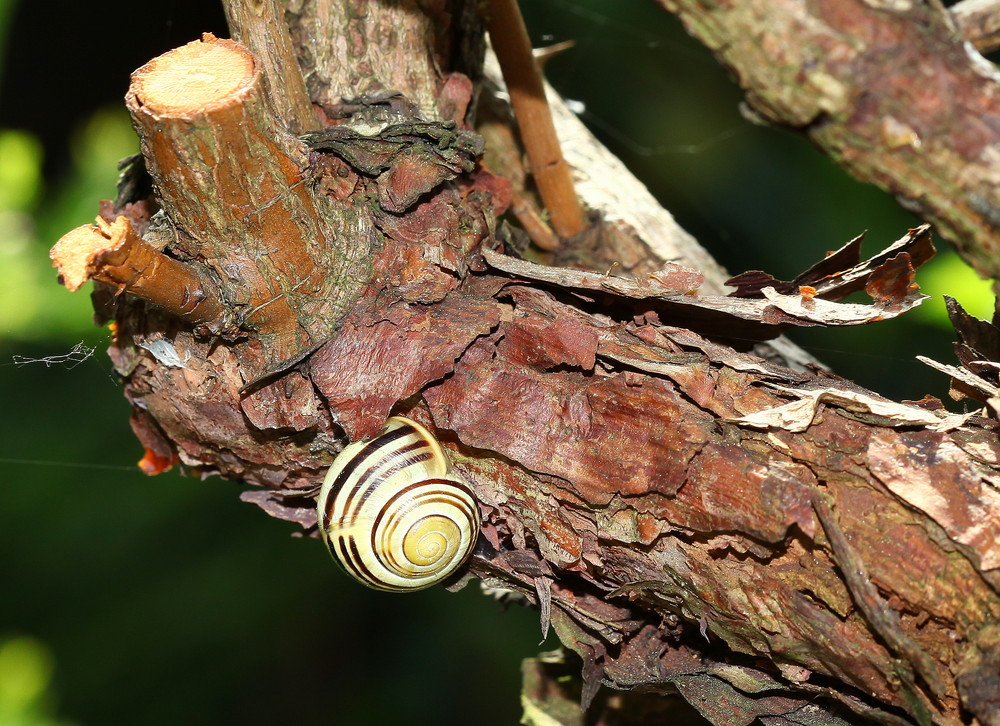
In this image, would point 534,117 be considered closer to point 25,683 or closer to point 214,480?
point 214,480

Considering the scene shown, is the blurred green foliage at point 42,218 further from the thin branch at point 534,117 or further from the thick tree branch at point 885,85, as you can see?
the thick tree branch at point 885,85

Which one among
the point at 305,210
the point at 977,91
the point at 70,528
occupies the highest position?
the point at 305,210

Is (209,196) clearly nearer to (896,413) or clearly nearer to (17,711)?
(896,413)

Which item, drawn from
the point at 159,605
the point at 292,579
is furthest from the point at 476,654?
the point at 159,605

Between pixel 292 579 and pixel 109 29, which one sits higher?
pixel 109 29

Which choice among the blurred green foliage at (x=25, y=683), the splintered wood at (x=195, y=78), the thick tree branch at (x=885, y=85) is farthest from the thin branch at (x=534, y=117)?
the blurred green foliage at (x=25, y=683)

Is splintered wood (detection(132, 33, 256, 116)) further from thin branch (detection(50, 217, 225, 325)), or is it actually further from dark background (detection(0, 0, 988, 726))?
dark background (detection(0, 0, 988, 726))
